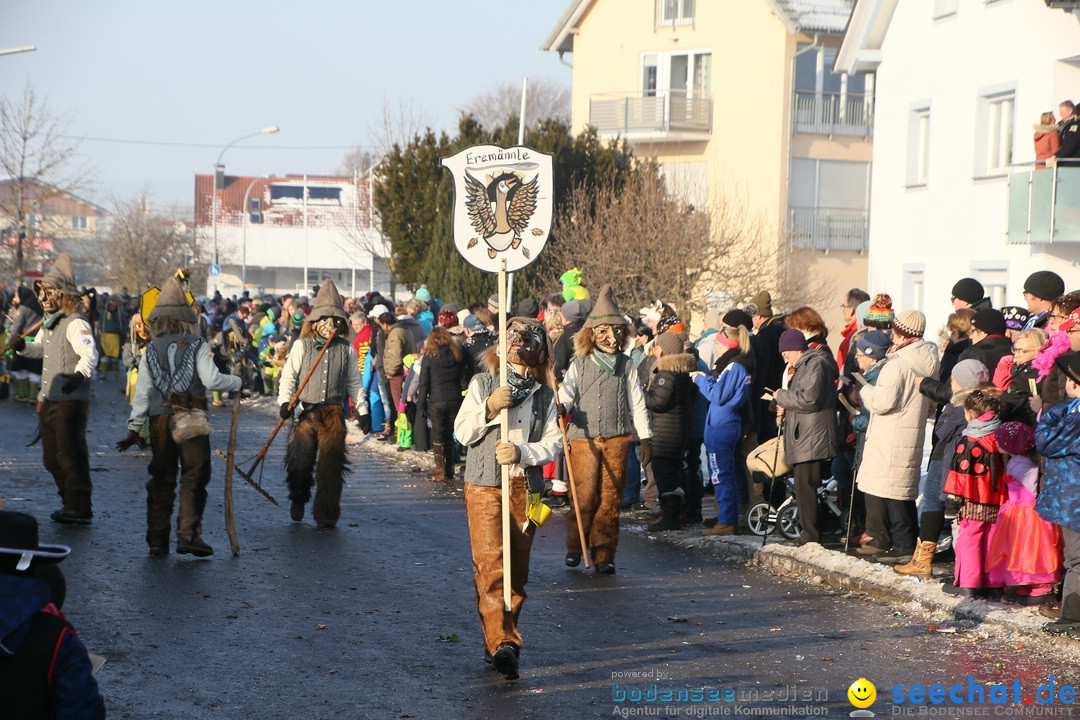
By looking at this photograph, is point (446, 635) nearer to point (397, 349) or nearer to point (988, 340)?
point (988, 340)

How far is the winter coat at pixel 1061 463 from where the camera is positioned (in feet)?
→ 26.1

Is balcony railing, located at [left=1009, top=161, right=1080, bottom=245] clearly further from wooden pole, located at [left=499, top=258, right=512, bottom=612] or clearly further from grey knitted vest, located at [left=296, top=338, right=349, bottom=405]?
wooden pole, located at [left=499, top=258, right=512, bottom=612]

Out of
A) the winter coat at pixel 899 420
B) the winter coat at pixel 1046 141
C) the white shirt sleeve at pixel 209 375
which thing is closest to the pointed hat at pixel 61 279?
the white shirt sleeve at pixel 209 375

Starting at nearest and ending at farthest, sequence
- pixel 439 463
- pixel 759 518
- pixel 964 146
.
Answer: pixel 759 518 → pixel 439 463 → pixel 964 146

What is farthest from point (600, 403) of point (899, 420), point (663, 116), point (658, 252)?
point (663, 116)

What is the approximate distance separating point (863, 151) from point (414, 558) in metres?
32.9

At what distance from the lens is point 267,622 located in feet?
27.1

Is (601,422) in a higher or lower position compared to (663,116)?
lower

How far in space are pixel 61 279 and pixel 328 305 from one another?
2349mm

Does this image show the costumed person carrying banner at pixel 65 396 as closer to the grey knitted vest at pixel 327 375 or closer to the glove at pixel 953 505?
the grey knitted vest at pixel 327 375

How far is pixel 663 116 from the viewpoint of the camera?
40.1 meters

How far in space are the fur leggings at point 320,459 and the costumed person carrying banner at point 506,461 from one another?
472cm

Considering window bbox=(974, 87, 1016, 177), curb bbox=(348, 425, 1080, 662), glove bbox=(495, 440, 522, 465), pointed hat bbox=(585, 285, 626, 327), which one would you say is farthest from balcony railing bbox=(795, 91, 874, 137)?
glove bbox=(495, 440, 522, 465)

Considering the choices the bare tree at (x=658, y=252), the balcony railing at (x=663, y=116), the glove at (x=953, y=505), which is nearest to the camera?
the glove at (x=953, y=505)
